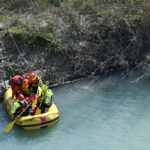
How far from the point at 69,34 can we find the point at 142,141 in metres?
5.54

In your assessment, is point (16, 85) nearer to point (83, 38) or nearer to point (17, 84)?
point (17, 84)

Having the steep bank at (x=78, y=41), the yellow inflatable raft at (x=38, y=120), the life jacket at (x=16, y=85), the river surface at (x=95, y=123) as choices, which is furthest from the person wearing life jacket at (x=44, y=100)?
the steep bank at (x=78, y=41)

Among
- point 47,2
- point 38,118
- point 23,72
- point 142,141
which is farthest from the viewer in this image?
point 47,2

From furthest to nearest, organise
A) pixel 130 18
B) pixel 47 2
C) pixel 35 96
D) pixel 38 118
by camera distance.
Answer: pixel 47 2 < pixel 130 18 < pixel 35 96 < pixel 38 118

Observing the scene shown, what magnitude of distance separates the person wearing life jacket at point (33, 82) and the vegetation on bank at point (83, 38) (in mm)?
1990

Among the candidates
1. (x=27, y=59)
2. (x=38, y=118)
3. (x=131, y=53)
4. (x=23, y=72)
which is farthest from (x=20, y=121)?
(x=131, y=53)

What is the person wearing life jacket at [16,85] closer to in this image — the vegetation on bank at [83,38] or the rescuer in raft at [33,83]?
the rescuer in raft at [33,83]

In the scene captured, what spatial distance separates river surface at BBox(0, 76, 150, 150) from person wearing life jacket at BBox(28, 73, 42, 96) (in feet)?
3.39

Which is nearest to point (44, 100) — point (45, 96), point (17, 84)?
point (45, 96)

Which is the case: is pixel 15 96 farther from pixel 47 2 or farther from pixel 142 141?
pixel 47 2

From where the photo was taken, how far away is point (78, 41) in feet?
33.6

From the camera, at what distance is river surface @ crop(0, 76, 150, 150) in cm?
635

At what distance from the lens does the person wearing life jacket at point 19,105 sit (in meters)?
6.93

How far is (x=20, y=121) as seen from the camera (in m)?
6.83
